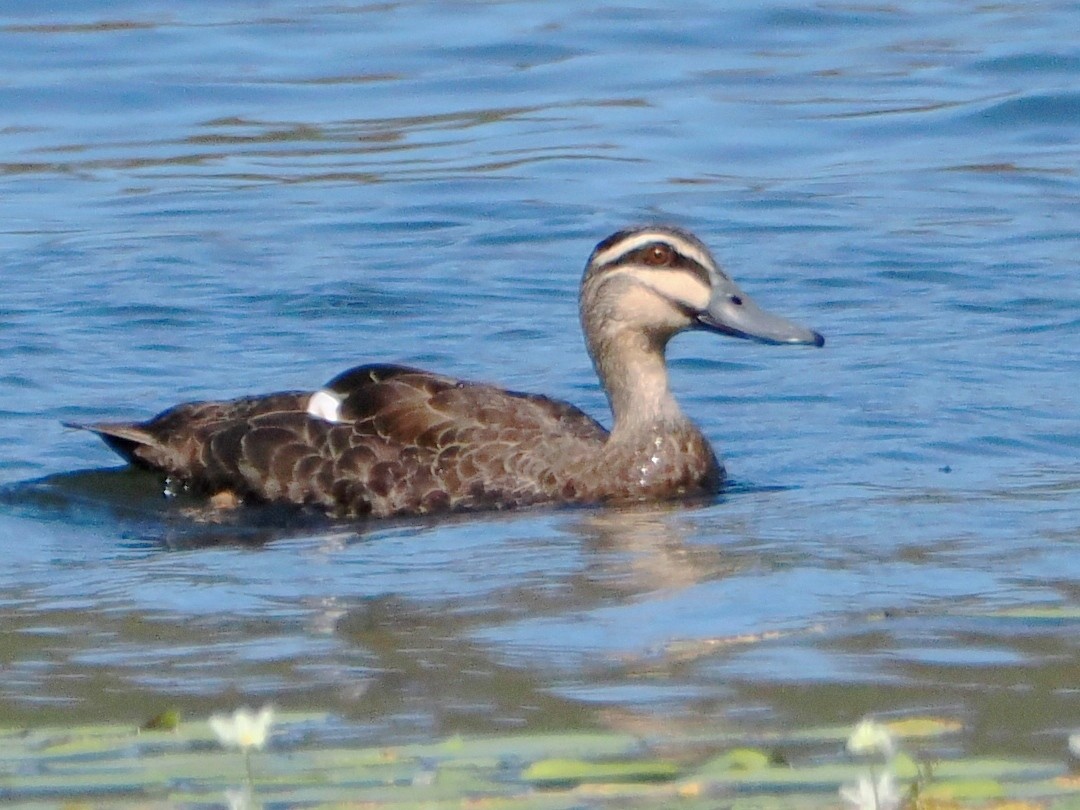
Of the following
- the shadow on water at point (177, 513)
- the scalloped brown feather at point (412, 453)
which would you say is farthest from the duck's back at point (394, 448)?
the shadow on water at point (177, 513)

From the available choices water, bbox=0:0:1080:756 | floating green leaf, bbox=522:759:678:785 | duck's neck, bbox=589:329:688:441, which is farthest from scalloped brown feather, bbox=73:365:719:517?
floating green leaf, bbox=522:759:678:785

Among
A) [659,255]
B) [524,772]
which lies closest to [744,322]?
Answer: [659,255]

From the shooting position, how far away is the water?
21.6ft

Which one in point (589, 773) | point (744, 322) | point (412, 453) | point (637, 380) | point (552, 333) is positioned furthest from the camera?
point (552, 333)

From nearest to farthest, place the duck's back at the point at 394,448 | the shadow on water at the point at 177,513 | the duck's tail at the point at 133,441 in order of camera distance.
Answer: the shadow on water at the point at 177,513, the duck's back at the point at 394,448, the duck's tail at the point at 133,441

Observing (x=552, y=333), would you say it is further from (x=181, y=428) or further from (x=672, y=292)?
(x=181, y=428)

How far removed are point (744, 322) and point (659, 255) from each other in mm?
481

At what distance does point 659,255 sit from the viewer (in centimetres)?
1021

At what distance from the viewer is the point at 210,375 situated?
12594 millimetres

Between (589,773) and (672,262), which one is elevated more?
(672,262)

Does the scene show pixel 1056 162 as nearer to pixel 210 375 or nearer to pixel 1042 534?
pixel 210 375

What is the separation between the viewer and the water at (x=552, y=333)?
21.6 ft

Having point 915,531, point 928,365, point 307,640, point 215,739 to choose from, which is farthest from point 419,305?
point 215,739

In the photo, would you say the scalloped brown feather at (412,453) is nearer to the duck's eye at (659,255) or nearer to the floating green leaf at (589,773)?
the duck's eye at (659,255)
